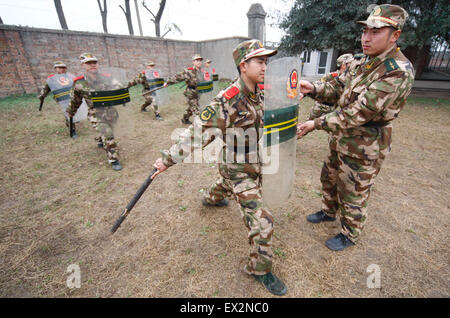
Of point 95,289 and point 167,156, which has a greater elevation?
point 167,156

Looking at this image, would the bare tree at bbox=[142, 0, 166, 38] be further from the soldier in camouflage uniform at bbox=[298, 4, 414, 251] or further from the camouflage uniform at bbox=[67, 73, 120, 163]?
the soldier in camouflage uniform at bbox=[298, 4, 414, 251]

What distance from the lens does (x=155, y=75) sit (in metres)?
7.36

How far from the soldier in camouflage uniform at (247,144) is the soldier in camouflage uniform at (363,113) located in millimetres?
579

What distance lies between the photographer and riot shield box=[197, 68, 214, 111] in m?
6.56

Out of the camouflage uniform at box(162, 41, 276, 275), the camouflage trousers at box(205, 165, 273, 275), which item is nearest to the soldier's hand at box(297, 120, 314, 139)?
the camouflage uniform at box(162, 41, 276, 275)

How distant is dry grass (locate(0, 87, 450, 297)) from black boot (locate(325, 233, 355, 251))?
8 cm

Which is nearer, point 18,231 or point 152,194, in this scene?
point 18,231

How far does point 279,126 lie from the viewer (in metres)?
1.84

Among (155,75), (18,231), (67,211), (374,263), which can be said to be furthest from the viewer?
(155,75)

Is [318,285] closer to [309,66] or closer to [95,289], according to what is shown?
[95,289]

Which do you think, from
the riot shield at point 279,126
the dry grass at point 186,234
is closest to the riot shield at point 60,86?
the dry grass at point 186,234

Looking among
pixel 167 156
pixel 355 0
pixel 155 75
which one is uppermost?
pixel 355 0
